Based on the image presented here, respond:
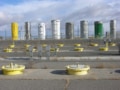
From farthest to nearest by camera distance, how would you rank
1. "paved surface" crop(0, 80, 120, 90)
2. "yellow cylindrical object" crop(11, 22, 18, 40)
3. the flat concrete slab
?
"yellow cylindrical object" crop(11, 22, 18, 40), the flat concrete slab, "paved surface" crop(0, 80, 120, 90)

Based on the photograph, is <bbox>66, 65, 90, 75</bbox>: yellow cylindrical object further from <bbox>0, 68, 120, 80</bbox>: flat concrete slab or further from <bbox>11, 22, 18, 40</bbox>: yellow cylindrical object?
<bbox>11, 22, 18, 40</bbox>: yellow cylindrical object

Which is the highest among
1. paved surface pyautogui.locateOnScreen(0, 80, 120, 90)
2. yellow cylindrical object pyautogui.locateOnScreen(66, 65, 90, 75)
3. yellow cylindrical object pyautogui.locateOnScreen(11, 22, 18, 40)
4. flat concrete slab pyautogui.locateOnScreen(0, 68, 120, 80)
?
yellow cylindrical object pyautogui.locateOnScreen(11, 22, 18, 40)

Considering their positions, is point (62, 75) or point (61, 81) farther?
point (62, 75)

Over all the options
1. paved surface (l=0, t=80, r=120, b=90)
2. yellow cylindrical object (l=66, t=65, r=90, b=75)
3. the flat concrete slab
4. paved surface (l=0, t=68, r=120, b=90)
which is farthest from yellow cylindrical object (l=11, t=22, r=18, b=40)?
paved surface (l=0, t=80, r=120, b=90)

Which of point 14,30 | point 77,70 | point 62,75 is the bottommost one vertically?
point 62,75

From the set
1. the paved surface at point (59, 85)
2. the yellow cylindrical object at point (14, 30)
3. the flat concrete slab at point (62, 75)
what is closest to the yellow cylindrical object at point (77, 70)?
the flat concrete slab at point (62, 75)

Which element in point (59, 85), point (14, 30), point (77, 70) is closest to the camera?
point (59, 85)

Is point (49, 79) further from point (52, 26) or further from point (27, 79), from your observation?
point (52, 26)

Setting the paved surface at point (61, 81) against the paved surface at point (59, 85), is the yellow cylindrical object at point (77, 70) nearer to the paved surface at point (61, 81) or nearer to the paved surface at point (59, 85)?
the paved surface at point (61, 81)

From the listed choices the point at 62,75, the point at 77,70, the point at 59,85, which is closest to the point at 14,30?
the point at 62,75

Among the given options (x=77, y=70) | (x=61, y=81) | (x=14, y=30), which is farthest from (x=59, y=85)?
(x=14, y=30)

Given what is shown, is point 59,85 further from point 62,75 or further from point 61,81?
point 62,75

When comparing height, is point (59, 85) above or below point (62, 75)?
below

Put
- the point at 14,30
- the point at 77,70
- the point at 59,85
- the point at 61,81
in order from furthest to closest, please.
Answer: the point at 14,30
the point at 77,70
the point at 61,81
the point at 59,85
